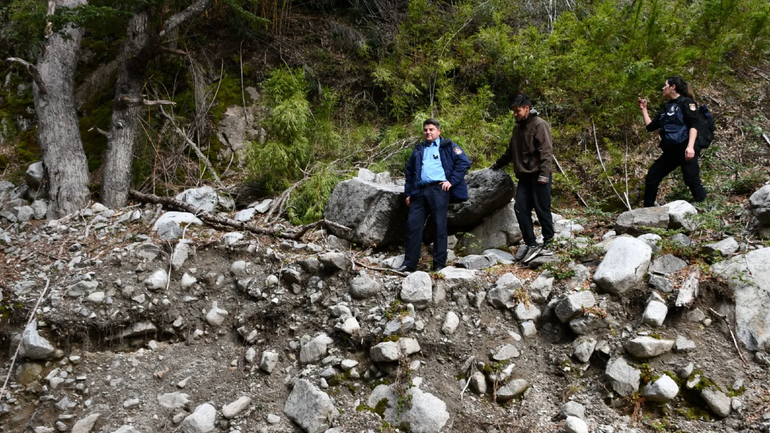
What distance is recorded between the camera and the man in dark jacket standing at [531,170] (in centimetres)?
501

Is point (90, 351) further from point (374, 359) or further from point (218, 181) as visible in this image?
point (218, 181)

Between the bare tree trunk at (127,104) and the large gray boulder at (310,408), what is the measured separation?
4858mm

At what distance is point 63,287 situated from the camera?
4582 millimetres

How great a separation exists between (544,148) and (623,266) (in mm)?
1470

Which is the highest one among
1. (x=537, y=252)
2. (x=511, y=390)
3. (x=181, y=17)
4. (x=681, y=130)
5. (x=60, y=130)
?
(x=181, y=17)

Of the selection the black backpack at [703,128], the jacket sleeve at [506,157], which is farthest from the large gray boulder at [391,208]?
the black backpack at [703,128]

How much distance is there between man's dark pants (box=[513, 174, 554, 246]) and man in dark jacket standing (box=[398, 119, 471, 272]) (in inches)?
24.7

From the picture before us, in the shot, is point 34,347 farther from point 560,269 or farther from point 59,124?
point 560,269

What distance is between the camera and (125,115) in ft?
23.7

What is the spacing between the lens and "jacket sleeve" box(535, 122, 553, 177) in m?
4.98

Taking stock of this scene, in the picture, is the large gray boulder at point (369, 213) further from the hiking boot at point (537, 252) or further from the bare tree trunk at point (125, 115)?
the bare tree trunk at point (125, 115)

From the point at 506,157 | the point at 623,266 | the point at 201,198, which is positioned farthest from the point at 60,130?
the point at 623,266

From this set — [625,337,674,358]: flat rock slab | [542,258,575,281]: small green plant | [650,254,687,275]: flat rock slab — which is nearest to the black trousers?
[650,254,687,275]: flat rock slab

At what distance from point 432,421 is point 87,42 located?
35.5 ft
